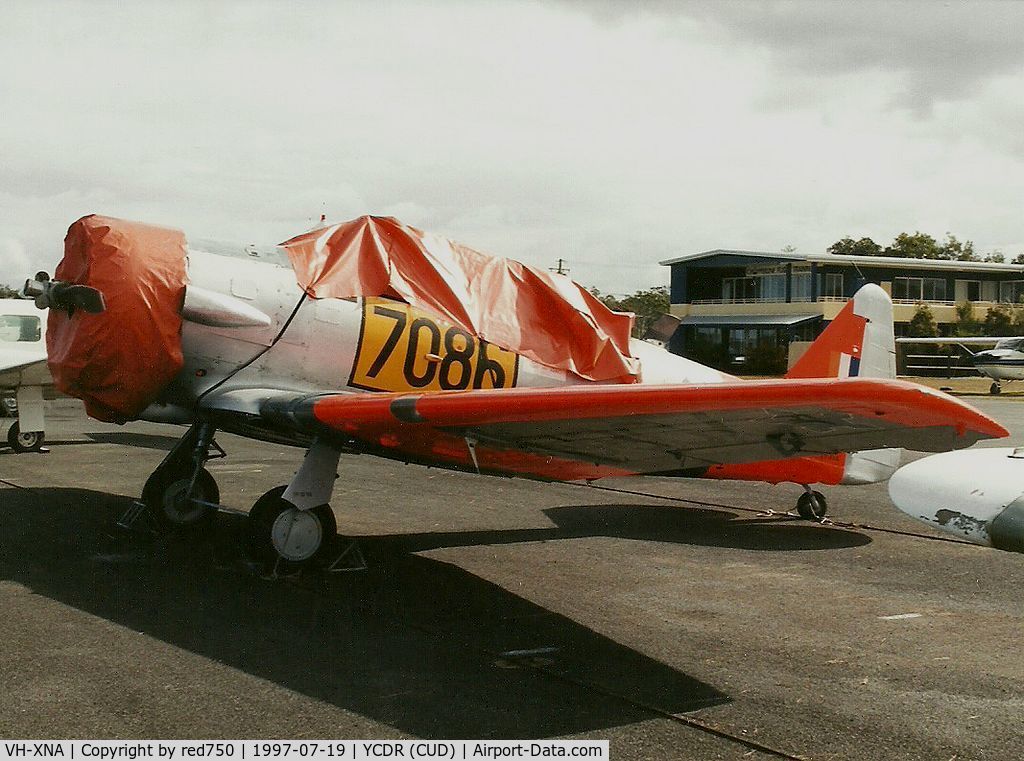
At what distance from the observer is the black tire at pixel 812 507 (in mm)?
9398

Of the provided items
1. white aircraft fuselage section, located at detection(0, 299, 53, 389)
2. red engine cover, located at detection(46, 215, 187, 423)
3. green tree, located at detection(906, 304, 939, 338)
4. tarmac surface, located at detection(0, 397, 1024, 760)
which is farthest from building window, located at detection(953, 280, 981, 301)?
red engine cover, located at detection(46, 215, 187, 423)

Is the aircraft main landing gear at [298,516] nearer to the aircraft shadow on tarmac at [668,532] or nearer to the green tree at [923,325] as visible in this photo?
the aircraft shadow on tarmac at [668,532]

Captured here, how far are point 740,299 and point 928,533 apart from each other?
57647mm

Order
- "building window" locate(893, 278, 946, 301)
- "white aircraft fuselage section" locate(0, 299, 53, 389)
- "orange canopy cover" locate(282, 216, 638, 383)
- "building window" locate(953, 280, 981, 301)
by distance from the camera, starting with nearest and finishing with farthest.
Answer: "orange canopy cover" locate(282, 216, 638, 383), "white aircraft fuselage section" locate(0, 299, 53, 389), "building window" locate(893, 278, 946, 301), "building window" locate(953, 280, 981, 301)

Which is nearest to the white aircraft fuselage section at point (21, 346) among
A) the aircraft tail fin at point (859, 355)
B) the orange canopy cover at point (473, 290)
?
the orange canopy cover at point (473, 290)

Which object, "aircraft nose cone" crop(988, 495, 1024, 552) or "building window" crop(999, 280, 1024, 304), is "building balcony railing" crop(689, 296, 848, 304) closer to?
"building window" crop(999, 280, 1024, 304)

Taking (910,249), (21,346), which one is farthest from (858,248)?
(21,346)

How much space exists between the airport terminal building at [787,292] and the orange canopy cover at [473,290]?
2016 inches

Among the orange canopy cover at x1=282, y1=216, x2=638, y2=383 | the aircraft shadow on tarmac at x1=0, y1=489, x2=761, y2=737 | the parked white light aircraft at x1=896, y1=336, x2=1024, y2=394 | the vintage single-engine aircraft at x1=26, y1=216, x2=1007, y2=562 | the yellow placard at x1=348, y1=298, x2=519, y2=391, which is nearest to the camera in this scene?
the aircraft shadow on tarmac at x1=0, y1=489, x2=761, y2=737

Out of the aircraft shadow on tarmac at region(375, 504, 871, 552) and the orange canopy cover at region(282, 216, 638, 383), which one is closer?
the orange canopy cover at region(282, 216, 638, 383)

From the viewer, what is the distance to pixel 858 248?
83.2 m

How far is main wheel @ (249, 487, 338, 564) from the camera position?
6.56 meters

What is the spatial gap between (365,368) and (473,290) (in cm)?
114

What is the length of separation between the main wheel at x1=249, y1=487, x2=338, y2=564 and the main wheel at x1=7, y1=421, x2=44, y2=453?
28.7ft
